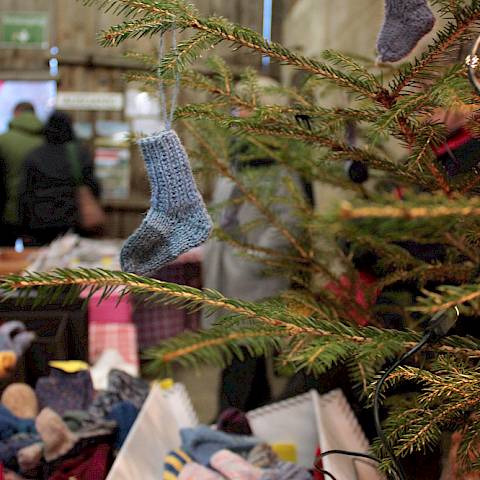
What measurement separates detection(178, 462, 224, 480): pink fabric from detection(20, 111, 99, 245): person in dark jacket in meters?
3.10

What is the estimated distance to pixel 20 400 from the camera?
1653mm

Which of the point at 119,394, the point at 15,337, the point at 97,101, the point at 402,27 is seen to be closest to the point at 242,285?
the point at 15,337

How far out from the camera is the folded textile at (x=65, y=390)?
1727 mm

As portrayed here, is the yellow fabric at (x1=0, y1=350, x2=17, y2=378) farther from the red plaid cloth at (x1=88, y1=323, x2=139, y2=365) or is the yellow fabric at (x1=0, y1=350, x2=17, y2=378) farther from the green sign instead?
the green sign

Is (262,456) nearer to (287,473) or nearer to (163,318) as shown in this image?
(287,473)

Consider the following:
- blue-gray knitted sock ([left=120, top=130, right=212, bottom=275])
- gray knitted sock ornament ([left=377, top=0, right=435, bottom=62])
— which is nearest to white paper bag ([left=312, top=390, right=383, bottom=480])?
blue-gray knitted sock ([left=120, top=130, right=212, bottom=275])

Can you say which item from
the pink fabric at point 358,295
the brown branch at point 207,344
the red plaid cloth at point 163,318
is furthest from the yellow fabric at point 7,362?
the red plaid cloth at point 163,318

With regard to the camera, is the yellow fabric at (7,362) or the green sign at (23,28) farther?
the green sign at (23,28)

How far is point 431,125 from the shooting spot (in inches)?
29.5

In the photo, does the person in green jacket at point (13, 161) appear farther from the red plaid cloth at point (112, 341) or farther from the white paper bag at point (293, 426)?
the white paper bag at point (293, 426)

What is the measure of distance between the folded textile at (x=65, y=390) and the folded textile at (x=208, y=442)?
43cm

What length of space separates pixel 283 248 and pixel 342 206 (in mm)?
958

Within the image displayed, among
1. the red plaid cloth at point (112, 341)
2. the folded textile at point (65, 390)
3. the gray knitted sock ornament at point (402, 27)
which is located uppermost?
the gray knitted sock ornament at point (402, 27)

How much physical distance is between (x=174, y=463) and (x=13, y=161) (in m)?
3.61
